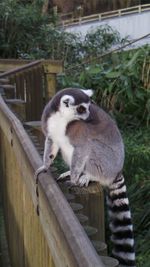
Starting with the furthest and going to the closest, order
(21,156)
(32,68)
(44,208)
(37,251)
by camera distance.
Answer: (32,68) < (21,156) < (37,251) < (44,208)

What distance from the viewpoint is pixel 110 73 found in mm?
7695

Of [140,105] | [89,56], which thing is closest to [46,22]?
[89,56]

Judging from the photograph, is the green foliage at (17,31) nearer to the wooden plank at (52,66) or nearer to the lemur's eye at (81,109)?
the wooden plank at (52,66)

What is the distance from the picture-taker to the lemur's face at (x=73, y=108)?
2.85 m

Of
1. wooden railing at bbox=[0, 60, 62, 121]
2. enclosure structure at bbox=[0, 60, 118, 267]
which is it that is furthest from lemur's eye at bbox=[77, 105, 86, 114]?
wooden railing at bbox=[0, 60, 62, 121]

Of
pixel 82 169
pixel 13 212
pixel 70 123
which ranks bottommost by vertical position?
pixel 13 212

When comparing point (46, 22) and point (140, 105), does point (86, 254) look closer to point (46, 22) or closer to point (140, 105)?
point (140, 105)

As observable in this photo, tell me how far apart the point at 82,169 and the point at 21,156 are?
37 cm

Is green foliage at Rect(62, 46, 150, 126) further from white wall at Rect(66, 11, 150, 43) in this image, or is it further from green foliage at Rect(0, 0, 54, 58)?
white wall at Rect(66, 11, 150, 43)

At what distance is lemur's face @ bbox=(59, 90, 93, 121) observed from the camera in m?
2.85

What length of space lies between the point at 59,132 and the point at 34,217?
2.01 ft

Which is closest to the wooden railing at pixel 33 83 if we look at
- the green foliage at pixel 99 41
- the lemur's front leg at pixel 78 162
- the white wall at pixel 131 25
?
the lemur's front leg at pixel 78 162

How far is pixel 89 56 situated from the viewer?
1174cm

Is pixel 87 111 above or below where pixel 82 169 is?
above
